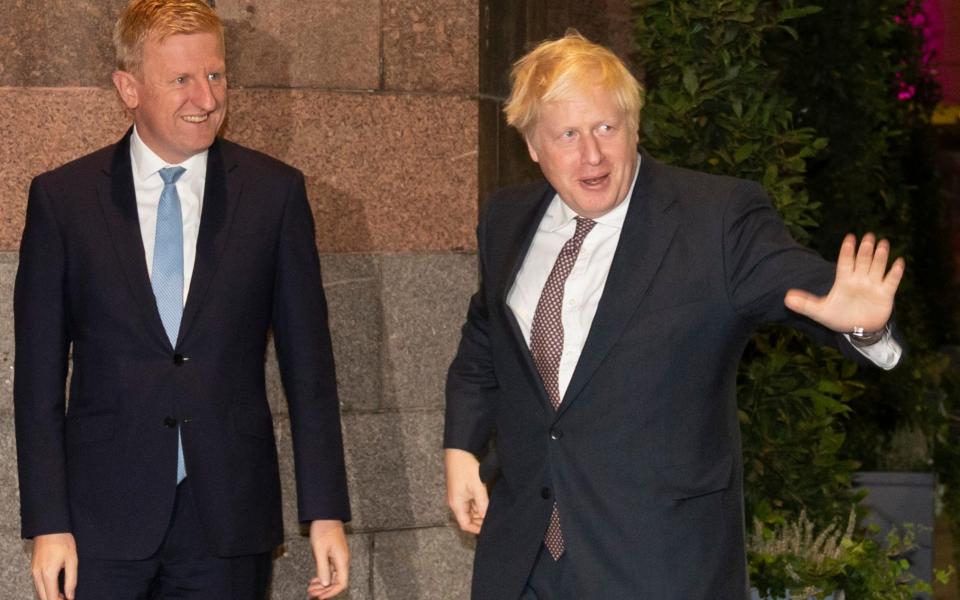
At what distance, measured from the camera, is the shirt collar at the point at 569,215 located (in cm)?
330

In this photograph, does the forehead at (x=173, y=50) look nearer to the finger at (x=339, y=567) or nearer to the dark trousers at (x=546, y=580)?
the finger at (x=339, y=567)

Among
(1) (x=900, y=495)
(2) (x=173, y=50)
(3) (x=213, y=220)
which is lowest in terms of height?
(1) (x=900, y=495)

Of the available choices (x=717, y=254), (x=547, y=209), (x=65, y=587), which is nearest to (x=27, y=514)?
(x=65, y=587)

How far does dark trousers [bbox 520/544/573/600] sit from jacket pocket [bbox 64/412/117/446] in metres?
0.98

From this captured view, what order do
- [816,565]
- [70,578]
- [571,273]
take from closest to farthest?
[571,273]
[70,578]
[816,565]

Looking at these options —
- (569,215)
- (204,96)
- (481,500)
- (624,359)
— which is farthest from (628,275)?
(204,96)

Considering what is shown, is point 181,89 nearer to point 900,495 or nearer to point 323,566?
point 323,566

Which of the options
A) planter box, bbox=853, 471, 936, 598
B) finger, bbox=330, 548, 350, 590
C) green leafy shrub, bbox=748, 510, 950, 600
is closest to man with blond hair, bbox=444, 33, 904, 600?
finger, bbox=330, 548, 350, 590

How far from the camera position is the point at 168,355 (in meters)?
3.48

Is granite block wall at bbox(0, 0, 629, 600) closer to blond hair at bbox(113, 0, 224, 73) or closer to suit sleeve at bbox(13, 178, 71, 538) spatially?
blond hair at bbox(113, 0, 224, 73)

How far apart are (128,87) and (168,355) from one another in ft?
2.10

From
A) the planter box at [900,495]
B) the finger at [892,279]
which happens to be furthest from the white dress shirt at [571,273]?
the planter box at [900,495]

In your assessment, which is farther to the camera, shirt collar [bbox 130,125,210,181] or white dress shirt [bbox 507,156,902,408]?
shirt collar [bbox 130,125,210,181]

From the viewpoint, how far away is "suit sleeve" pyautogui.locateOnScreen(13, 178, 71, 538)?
3.42 metres
